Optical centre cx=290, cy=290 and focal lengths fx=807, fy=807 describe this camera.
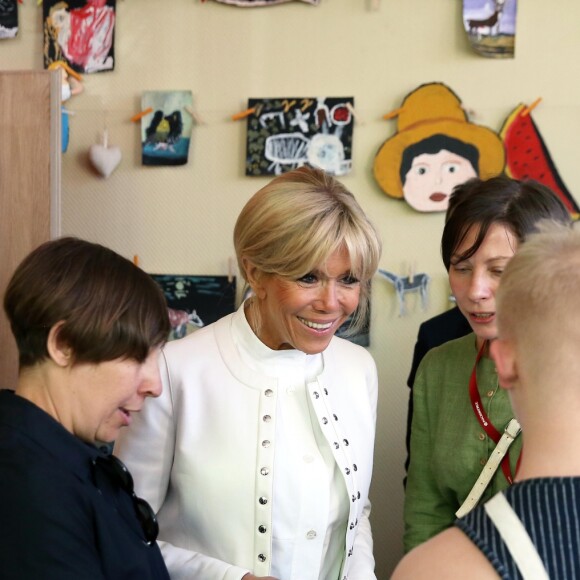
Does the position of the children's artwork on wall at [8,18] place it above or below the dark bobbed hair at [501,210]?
above

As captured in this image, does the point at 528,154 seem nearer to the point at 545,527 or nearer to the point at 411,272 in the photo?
the point at 411,272

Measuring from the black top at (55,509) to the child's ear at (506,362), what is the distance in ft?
1.79

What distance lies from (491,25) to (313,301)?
153 centimetres

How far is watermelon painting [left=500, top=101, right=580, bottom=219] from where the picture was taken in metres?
2.59

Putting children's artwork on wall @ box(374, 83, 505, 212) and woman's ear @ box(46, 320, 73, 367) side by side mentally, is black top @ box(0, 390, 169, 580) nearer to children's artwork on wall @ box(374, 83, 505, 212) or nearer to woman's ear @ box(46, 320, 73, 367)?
woman's ear @ box(46, 320, 73, 367)

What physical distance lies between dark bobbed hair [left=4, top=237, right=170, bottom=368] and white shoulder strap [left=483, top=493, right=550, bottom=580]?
54 centimetres

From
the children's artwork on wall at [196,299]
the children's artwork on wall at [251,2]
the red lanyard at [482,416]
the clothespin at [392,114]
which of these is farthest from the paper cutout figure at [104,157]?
the red lanyard at [482,416]

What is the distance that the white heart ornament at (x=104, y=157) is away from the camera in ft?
9.30

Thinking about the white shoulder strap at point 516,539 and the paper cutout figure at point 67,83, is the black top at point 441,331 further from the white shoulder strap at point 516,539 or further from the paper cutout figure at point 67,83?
the paper cutout figure at point 67,83

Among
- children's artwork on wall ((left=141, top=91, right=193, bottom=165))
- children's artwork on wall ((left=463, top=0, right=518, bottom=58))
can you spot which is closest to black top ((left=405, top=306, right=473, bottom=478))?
children's artwork on wall ((left=463, top=0, right=518, bottom=58))

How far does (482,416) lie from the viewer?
1577 mm

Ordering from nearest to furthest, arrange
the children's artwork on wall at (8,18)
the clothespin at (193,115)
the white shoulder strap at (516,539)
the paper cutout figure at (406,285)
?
the white shoulder strap at (516,539) < the paper cutout figure at (406,285) < the clothespin at (193,115) < the children's artwork on wall at (8,18)

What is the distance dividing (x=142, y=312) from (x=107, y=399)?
0.43 ft

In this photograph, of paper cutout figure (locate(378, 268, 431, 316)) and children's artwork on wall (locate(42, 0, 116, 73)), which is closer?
paper cutout figure (locate(378, 268, 431, 316))
